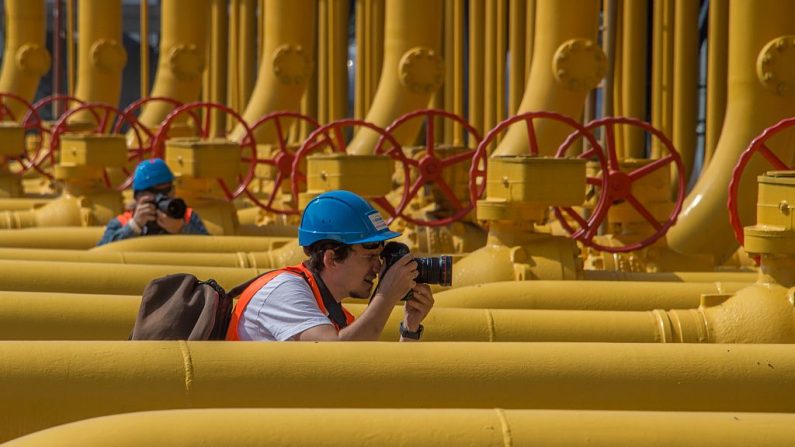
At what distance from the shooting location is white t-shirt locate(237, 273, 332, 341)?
132 inches

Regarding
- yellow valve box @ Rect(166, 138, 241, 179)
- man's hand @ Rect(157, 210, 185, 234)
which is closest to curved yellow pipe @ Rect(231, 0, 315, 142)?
yellow valve box @ Rect(166, 138, 241, 179)

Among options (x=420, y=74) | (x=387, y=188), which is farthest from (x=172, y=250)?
(x=420, y=74)

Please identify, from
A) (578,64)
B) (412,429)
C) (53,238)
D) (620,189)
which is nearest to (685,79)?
(578,64)

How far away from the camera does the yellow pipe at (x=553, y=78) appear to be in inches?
317

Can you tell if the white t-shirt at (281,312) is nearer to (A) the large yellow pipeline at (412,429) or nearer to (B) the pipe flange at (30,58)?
(A) the large yellow pipeline at (412,429)

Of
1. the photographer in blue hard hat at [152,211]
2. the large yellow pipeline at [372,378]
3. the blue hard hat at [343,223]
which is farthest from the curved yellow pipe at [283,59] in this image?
the large yellow pipeline at [372,378]

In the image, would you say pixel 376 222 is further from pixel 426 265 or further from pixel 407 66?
pixel 407 66

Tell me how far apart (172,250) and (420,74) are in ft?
12.3

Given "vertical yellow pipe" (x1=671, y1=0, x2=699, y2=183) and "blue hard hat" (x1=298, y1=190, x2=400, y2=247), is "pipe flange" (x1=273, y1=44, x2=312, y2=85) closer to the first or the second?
"vertical yellow pipe" (x1=671, y1=0, x2=699, y2=183)

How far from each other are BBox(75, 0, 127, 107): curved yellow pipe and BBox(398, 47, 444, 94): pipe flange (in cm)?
620

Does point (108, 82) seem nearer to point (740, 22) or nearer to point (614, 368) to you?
point (740, 22)

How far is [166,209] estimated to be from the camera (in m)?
Result: 6.77

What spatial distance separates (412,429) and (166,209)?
4.20 m

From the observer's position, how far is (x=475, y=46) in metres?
12.4
